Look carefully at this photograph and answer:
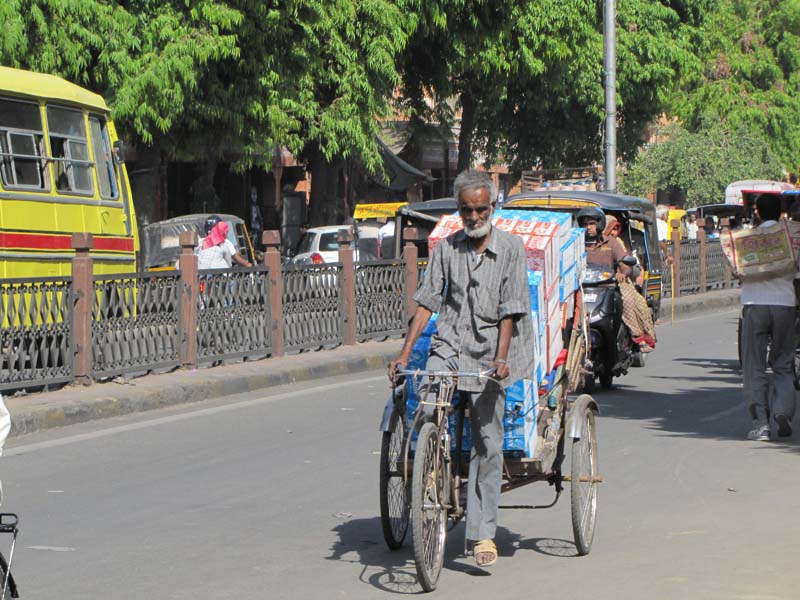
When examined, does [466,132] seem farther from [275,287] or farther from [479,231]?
[479,231]

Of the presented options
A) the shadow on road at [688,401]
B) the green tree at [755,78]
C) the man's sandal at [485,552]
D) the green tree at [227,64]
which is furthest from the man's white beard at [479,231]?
the green tree at [755,78]

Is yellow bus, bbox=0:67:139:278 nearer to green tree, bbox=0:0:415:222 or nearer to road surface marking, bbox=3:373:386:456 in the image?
road surface marking, bbox=3:373:386:456

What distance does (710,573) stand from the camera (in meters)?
6.45

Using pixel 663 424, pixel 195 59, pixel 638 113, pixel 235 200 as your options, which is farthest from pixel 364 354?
pixel 638 113

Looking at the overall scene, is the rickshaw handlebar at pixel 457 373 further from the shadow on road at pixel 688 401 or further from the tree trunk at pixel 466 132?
the tree trunk at pixel 466 132

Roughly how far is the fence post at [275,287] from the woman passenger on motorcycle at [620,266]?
3.96 metres

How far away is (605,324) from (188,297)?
4.26m

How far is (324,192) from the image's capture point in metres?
31.6

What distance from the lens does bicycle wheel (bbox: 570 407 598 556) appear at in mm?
6750

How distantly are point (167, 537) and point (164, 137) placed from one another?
18.0 metres

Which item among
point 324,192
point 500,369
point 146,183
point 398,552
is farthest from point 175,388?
point 324,192

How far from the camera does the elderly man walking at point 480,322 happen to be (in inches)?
246

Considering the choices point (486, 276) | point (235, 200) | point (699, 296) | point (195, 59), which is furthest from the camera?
point (235, 200)

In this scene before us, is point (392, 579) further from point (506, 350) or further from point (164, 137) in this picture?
point (164, 137)
